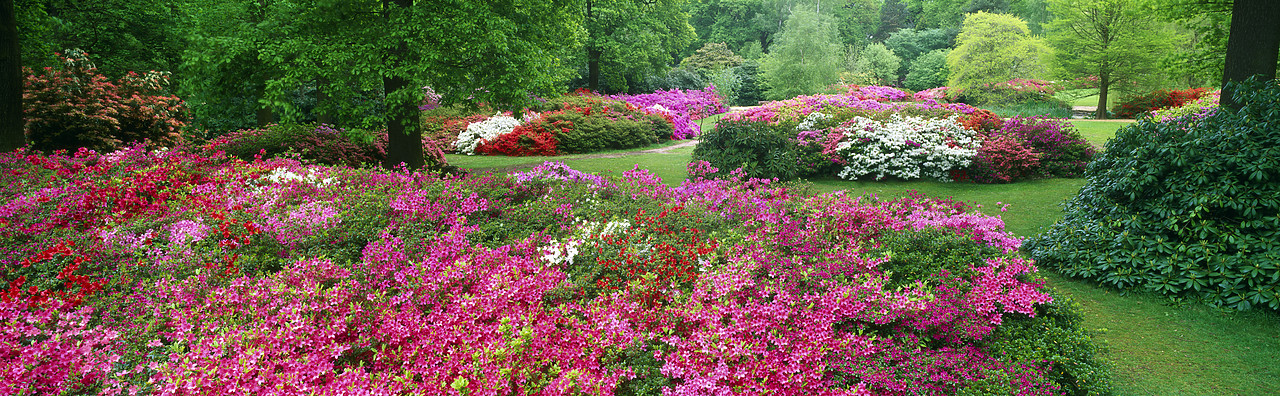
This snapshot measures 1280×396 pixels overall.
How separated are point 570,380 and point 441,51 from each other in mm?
6949

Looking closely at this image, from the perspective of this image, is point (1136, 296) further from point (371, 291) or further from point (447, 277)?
point (371, 291)

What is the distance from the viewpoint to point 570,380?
9.20ft

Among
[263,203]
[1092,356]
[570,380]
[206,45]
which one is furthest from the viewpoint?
[206,45]

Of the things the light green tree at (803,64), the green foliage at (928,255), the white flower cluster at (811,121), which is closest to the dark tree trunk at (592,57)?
the light green tree at (803,64)

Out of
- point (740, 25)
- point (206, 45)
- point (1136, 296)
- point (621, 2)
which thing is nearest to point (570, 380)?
point (1136, 296)

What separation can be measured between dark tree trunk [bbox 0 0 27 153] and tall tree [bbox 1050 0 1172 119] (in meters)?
28.9

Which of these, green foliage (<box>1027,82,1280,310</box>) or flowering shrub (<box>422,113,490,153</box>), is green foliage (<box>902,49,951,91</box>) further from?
green foliage (<box>1027,82,1280,310</box>)

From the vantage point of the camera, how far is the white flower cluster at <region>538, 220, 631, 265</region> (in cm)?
388

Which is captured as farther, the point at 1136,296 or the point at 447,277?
the point at 1136,296

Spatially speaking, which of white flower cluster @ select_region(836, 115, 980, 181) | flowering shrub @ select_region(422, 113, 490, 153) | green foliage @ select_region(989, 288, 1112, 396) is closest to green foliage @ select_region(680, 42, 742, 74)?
flowering shrub @ select_region(422, 113, 490, 153)

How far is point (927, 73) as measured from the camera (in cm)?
4078

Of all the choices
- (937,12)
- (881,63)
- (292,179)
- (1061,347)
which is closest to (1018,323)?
(1061,347)

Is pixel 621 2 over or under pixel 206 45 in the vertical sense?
over

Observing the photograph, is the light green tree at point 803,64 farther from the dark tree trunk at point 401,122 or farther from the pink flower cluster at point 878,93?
the dark tree trunk at point 401,122
